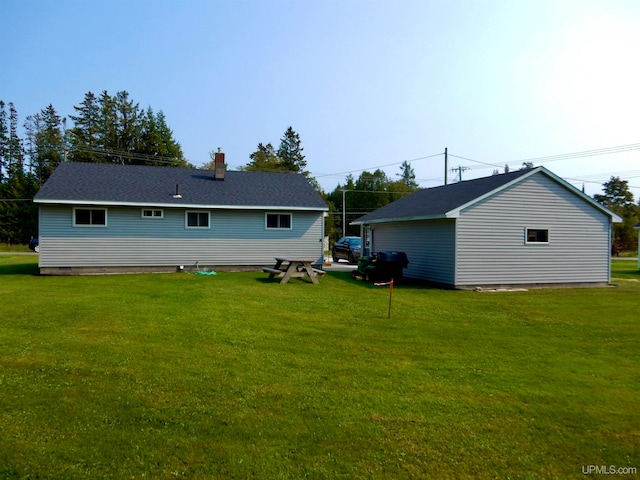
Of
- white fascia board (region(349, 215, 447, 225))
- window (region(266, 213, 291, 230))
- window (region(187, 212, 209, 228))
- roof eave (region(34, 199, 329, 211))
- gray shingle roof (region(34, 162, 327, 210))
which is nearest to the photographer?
white fascia board (region(349, 215, 447, 225))

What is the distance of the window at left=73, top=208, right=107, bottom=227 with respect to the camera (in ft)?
59.2

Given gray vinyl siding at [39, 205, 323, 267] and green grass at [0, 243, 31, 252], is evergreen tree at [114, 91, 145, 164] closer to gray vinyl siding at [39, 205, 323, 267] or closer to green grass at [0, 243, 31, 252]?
green grass at [0, 243, 31, 252]

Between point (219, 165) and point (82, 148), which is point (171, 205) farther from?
point (82, 148)

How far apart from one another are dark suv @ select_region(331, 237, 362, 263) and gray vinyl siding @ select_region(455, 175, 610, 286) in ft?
37.8

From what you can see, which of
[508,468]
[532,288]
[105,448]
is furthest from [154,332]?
[532,288]

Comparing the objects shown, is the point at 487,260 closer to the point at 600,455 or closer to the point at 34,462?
the point at 600,455

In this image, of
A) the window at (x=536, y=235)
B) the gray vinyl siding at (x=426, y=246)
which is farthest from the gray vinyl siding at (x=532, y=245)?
the gray vinyl siding at (x=426, y=246)

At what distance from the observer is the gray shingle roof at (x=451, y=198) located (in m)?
16.3

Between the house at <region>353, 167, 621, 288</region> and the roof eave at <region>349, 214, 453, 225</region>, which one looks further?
the roof eave at <region>349, 214, 453, 225</region>

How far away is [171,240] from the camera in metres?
19.1

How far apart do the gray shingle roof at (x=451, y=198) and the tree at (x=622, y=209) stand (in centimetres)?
3053

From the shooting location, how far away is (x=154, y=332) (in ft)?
25.2

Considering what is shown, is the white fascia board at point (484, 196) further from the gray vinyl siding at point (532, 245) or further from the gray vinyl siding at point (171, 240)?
the gray vinyl siding at point (171, 240)

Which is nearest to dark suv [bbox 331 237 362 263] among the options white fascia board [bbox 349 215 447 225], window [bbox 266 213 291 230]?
white fascia board [bbox 349 215 447 225]
